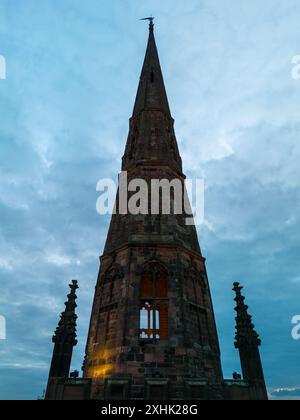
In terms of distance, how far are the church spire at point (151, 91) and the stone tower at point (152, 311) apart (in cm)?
564

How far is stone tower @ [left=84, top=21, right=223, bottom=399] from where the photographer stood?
1168 cm

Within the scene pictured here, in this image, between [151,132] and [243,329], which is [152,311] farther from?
[151,132]

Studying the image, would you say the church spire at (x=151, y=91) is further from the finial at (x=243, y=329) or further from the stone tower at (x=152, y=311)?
the finial at (x=243, y=329)

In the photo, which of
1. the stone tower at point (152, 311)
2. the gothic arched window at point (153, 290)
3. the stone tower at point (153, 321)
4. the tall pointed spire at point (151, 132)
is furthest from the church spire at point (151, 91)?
the gothic arched window at point (153, 290)

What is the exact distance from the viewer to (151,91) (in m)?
25.1

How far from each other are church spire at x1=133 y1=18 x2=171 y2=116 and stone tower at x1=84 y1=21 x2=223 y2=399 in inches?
222

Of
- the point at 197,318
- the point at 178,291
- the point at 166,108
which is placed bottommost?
the point at 197,318

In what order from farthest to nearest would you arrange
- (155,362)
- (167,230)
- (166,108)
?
(166,108) < (167,230) < (155,362)

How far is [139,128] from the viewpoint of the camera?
2219 cm

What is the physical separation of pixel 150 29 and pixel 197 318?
33974 mm
